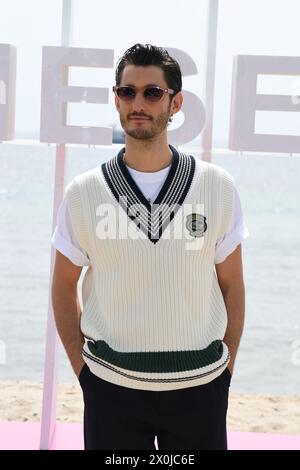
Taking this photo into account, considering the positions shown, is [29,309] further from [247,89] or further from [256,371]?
[247,89]

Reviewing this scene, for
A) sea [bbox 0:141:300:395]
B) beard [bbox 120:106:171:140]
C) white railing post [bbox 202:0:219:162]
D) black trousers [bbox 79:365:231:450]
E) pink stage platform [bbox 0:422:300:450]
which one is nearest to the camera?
black trousers [bbox 79:365:231:450]

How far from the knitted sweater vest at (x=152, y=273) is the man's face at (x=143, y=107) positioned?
106 millimetres

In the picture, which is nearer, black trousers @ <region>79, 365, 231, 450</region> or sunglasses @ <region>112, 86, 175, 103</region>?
black trousers @ <region>79, 365, 231, 450</region>

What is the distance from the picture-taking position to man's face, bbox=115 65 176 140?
198cm

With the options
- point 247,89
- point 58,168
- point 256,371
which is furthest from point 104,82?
point 256,371

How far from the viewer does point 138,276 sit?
191cm

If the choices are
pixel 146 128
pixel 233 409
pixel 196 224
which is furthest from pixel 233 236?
pixel 233 409

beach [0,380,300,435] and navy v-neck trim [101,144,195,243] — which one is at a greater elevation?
navy v-neck trim [101,144,195,243]

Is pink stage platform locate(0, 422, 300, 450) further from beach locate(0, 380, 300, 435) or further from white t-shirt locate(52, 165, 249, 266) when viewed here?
white t-shirt locate(52, 165, 249, 266)

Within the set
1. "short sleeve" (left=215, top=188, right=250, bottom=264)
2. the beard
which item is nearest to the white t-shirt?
"short sleeve" (left=215, top=188, right=250, bottom=264)

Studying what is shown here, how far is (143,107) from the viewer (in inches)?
77.6

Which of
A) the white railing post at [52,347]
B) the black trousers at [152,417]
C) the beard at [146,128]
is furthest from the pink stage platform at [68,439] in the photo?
the beard at [146,128]

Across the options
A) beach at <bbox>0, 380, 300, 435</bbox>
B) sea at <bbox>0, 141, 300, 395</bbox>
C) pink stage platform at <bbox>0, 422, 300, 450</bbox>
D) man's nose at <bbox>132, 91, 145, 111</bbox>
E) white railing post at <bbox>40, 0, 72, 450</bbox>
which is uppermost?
man's nose at <bbox>132, 91, 145, 111</bbox>

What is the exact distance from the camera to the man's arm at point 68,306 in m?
2.08
